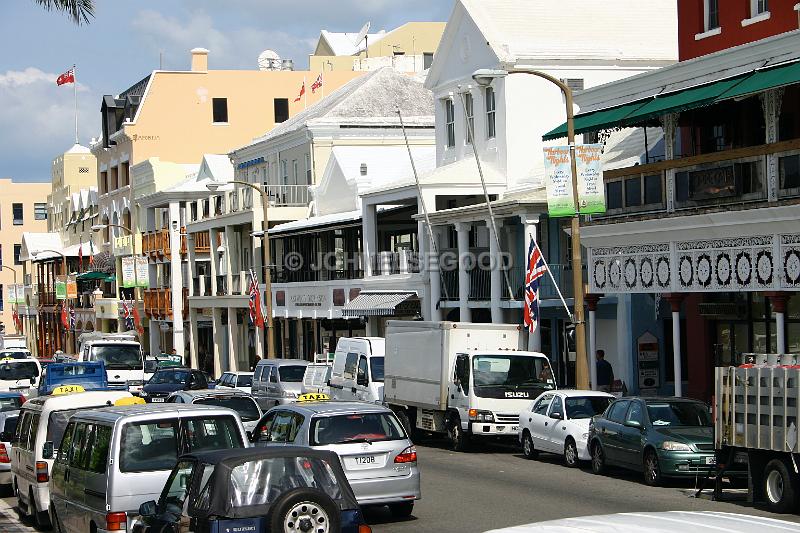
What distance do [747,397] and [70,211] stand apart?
8828 cm

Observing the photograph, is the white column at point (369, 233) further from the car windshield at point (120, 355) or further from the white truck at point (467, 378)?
the white truck at point (467, 378)

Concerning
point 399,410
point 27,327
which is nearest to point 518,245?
point 399,410

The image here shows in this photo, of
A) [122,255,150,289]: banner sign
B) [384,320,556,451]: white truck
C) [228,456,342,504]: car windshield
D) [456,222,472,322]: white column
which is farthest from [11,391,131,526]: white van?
[122,255,150,289]: banner sign

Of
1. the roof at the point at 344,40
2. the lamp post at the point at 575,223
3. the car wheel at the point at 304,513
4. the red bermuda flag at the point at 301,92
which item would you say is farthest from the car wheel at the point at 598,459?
the roof at the point at 344,40

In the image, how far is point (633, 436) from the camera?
73.6 feet

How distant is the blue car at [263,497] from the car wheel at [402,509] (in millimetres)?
6133

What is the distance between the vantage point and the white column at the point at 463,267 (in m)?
40.7

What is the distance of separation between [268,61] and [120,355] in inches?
1626

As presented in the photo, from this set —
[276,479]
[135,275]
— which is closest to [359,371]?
[276,479]

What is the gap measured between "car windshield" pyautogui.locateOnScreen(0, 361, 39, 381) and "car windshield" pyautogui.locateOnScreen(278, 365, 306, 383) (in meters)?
13.1

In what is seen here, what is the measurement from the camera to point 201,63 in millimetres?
82375

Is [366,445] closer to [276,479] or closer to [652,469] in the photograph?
[652,469]

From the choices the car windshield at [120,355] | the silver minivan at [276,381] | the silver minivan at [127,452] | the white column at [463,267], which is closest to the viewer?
the silver minivan at [127,452]

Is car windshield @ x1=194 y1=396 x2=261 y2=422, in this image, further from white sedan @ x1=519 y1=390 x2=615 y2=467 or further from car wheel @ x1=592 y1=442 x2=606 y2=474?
car wheel @ x1=592 y1=442 x2=606 y2=474
